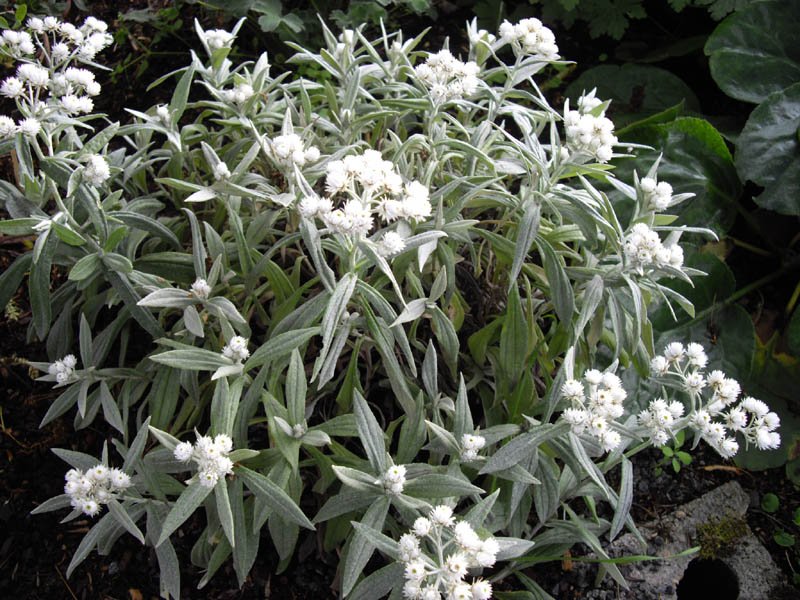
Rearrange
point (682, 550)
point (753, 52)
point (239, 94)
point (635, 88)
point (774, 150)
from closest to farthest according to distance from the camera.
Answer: point (239, 94)
point (682, 550)
point (774, 150)
point (753, 52)
point (635, 88)

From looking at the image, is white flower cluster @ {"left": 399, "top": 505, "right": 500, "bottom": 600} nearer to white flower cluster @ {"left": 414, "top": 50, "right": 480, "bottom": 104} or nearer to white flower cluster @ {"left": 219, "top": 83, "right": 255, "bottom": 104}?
white flower cluster @ {"left": 414, "top": 50, "right": 480, "bottom": 104}

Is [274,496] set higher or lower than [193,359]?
lower

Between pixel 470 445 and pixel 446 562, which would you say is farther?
pixel 470 445

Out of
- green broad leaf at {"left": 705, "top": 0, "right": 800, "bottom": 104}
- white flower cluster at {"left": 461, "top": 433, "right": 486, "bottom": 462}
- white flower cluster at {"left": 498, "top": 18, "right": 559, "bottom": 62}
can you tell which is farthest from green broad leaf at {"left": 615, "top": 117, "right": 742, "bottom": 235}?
white flower cluster at {"left": 461, "top": 433, "right": 486, "bottom": 462}

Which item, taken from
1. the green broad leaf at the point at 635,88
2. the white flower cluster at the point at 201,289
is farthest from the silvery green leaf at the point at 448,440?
the green broad leaf at the point at 635,88

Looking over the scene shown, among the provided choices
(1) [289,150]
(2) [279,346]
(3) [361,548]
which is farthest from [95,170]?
(3) [361,548]

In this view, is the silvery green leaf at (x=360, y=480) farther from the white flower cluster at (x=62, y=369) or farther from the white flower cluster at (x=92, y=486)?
the white flower cluster at (x=62, y=369)

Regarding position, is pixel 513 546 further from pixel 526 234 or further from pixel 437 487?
pixel 526 234
